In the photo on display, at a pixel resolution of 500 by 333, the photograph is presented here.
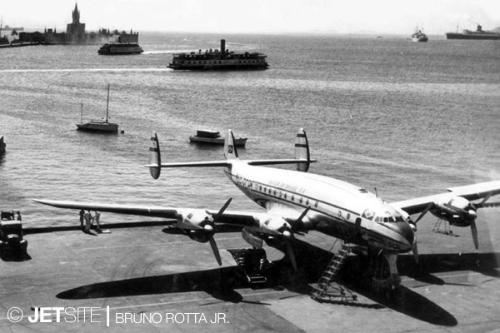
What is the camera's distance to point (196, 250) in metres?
44.4

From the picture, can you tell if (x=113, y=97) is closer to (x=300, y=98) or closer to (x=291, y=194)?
(x=300, y=98)

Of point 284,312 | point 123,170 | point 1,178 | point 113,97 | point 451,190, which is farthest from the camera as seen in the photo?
point 113,97

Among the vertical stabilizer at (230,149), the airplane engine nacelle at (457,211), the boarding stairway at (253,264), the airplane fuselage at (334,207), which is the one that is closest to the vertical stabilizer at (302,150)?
the vertical stabilizer at (230,149)

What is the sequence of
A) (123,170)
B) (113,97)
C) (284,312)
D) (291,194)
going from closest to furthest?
(284,312) → (291,194) → (123,170) → (113,97)

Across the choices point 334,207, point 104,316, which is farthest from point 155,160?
point 104,316

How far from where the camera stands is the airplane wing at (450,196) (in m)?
43.8

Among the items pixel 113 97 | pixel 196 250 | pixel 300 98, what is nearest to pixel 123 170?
pixel 196 250

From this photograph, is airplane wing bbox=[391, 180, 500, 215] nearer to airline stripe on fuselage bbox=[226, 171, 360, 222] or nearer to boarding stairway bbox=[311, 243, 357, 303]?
airline stripe on fuselage bbox=[226, 171, 360, 222]

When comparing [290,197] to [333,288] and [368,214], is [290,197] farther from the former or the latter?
[333,288]

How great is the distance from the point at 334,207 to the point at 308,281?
4510 mm

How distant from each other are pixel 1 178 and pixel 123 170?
1549 cm

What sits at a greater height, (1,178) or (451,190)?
(451,190)

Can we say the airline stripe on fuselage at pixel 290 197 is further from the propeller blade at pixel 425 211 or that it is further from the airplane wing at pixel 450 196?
the airplane wing at pixel 450 196

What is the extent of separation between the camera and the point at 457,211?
42.1 metres
